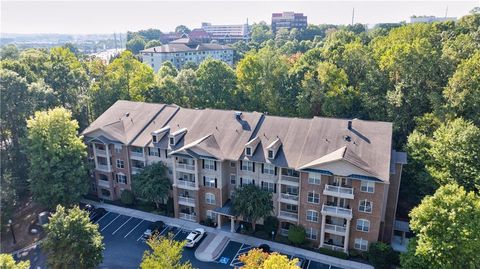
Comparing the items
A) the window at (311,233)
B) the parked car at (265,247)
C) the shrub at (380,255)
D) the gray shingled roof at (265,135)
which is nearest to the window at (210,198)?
the gray shingled roof at (265,135)

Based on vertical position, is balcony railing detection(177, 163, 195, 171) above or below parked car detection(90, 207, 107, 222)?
above

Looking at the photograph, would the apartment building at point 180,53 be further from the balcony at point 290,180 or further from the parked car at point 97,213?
the balcony at point 290,180

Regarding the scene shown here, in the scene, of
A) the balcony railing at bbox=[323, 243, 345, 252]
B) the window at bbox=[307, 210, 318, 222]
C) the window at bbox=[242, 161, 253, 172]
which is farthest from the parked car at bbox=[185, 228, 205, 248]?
the balcony railing at bbox=[323, 243, 345, 252]

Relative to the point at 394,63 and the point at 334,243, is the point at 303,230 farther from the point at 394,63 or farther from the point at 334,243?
the point at 394,63

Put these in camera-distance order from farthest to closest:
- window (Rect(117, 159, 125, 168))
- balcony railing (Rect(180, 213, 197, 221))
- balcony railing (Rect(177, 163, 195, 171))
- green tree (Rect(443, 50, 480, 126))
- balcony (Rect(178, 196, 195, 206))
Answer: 1. window (Rect(117, 159, 125, 168))
2. balcony railing (Rect(180, 213, 197, 221))
3. green tree (Rect(443, 50, 480, 126))
4. balcony (Rect(178, 196, 195, 206))
5. balcony railing (Rect(177, 163, 195, 171))

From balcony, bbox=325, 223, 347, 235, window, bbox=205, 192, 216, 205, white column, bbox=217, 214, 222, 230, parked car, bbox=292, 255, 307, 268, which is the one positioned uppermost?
window, bbox=205, 192, 216, 205

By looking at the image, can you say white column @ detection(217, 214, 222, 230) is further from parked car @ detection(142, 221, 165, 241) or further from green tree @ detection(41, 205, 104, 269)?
green tree @ detection(41, 205, 104, 269)

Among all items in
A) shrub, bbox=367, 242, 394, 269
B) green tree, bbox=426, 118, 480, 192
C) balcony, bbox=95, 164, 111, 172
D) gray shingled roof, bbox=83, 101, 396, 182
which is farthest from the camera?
balcony, bbox=95, 164, 111, 172

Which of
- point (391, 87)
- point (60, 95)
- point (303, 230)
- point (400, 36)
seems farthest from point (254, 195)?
point (400, 36)
